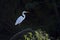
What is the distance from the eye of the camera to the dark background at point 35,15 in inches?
236

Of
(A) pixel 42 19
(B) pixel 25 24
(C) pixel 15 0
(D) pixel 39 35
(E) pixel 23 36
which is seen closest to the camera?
(D) pixel 39 35

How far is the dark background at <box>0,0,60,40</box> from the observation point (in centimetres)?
601

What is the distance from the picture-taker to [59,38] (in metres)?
5.99

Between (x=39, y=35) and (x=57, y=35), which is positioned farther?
(x=57, y=35)

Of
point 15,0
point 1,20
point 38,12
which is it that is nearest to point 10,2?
point 15,0

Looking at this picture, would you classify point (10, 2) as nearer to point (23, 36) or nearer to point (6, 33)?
point (6, 33)

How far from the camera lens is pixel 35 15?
6.84 m

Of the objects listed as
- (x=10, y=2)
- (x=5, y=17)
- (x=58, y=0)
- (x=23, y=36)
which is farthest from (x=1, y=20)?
(x=23, y=36)

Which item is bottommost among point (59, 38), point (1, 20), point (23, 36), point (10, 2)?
point (59, 38)

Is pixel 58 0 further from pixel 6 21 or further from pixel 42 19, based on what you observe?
pixel 6 21

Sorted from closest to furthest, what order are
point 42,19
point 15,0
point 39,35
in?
point 39,35, point 15,0, point 42,19

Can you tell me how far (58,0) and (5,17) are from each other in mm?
1373

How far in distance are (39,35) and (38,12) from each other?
176 inches

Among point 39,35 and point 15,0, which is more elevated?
point 39,35
